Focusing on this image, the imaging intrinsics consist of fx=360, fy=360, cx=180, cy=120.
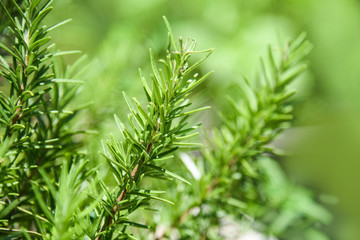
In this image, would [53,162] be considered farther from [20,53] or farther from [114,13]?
[114,13]

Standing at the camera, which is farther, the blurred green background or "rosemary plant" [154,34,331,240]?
the blurred green background

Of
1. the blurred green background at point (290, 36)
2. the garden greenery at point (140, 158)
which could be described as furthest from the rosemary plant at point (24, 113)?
the blurred green background at point (290, 36)

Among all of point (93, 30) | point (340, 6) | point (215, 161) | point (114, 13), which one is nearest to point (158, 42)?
point (215, 161)

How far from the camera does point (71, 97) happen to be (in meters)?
0.16

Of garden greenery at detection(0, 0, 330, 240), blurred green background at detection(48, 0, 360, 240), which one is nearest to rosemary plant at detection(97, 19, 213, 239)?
garden greenery at detection(0, 0, 330, 240)

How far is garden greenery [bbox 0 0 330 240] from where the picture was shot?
0.11 metres

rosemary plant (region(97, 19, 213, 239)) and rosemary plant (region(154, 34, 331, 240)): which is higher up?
rosemary plant (region(97, 19, 213, 239))

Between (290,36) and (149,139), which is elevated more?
(149,139)

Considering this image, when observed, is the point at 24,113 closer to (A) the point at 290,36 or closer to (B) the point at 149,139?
(B) the point at 149,139

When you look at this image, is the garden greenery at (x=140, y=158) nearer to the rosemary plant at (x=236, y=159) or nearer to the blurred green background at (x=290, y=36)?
the rosemary plant at (x=236, y=159)

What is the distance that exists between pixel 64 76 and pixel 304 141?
0.35m

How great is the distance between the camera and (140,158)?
4.4 inches

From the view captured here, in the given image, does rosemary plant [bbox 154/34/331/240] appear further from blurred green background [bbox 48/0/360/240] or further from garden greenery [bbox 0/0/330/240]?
blurred green background [bbox 48/0/360/240]

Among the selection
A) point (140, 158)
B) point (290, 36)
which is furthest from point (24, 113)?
point (290, 36)
